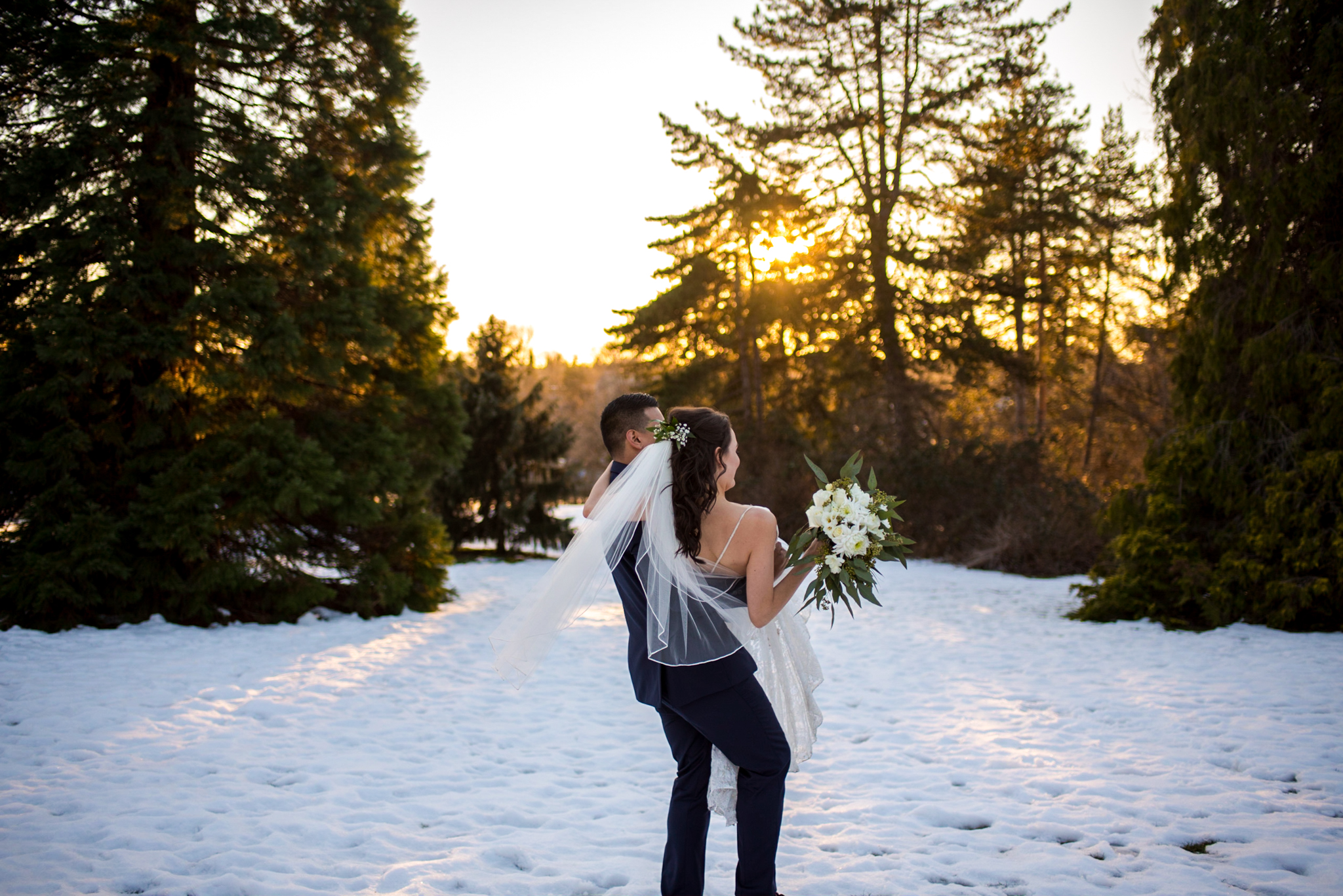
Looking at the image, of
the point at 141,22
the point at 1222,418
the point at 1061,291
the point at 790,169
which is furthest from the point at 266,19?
the point at 1061,291

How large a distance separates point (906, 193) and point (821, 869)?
63.2 feet

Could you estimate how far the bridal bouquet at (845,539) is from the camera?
301cm

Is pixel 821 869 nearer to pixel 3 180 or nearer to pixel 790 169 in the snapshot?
pixel 3 180

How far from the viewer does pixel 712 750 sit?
308 centimetres

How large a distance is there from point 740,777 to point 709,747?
162mm

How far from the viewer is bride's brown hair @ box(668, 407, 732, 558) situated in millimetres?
2975

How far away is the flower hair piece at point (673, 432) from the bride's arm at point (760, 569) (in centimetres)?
38

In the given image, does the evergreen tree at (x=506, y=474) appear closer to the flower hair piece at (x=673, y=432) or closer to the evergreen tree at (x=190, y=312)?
the evergreen tree at (x=190, y=312)

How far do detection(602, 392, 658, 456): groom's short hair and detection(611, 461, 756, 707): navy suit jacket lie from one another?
0.59 m

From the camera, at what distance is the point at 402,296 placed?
11.4 m

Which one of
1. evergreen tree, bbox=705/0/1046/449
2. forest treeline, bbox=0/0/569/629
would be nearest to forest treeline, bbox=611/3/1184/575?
evergreen tree, bbox=705/0/1046/449

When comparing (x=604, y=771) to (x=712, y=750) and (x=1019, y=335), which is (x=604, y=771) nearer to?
(x=712, y=750)

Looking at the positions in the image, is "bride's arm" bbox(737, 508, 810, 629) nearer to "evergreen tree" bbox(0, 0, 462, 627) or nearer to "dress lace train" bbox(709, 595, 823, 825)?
"dress lace train" bbox(709, 595, 823, 825)

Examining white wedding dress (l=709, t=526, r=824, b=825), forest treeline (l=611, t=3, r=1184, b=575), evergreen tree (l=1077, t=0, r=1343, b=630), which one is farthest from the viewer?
forest treeline (l=611, t=3, r=1184, b=575)
